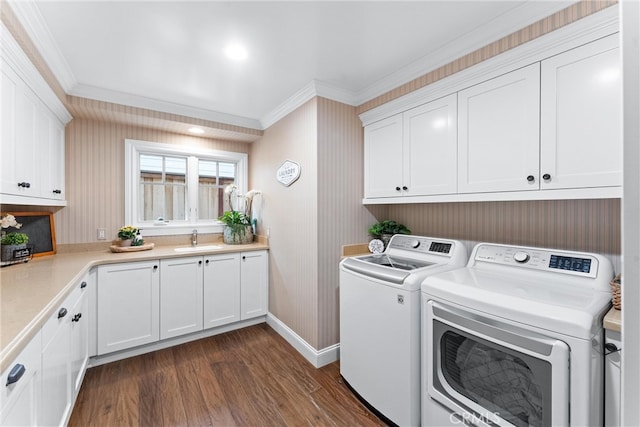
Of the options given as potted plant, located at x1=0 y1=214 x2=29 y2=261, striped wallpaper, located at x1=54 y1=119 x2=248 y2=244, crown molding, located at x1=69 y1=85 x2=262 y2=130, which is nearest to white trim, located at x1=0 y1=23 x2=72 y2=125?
crown molding, located at x1=69 y1=85 x2=262 y2=130

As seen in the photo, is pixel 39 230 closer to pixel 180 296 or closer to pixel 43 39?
pixel 180 296

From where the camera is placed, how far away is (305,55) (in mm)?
1986

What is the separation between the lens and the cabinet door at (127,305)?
7.66ft

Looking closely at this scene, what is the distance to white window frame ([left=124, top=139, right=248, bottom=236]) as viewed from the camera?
9.85ft

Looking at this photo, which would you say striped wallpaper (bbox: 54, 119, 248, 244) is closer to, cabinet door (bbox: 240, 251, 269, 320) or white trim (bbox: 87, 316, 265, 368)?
white trim (bbox: 87, 316, 265, 368)

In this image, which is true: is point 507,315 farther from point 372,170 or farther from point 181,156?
point 181,156

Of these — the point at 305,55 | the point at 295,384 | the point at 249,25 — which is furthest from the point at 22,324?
the point at 305,55

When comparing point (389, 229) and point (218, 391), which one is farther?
point (389, 229)

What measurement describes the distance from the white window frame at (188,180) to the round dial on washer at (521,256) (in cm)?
304

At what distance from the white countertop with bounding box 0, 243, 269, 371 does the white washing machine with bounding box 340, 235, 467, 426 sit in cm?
163

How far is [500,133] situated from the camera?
1.66 meters

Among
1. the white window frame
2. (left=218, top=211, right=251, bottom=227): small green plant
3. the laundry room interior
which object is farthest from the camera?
(left=218, top=211, right=251, bottom=227): small green plant

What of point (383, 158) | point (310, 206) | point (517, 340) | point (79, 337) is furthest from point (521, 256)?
point (79, 337)

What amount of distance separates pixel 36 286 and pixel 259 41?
6.38ft
